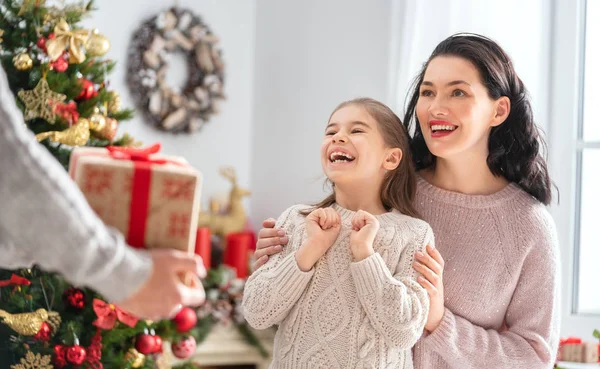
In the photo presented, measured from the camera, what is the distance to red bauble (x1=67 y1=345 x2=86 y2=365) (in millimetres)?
2457

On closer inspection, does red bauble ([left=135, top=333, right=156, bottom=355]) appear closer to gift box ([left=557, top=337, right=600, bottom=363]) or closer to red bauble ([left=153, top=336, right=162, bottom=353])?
red bauble ([left=153, top=336, right=162, bottom=353])

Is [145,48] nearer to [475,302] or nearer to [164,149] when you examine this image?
[164,149]

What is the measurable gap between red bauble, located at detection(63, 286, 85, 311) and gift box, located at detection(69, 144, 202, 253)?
4.54 feet

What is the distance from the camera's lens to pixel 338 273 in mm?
1788

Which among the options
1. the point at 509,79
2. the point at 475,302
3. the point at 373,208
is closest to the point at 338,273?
the point at 373,208

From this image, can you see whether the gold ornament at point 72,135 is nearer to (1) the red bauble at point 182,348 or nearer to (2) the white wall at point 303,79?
(1) the red bauble at point 182,348

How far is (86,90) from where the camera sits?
8.52ft

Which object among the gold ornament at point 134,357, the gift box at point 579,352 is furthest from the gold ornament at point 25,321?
the gift box at point 579,352

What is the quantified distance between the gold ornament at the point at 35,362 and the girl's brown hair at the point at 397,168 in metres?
1.09

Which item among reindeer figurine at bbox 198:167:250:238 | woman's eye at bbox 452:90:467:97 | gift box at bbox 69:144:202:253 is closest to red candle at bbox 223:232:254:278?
reindeer figurine at bbox 198:167:250:238

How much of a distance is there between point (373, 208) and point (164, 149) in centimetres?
240

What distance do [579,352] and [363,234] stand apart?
1.36 meters

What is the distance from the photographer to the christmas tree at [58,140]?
2.49 metres

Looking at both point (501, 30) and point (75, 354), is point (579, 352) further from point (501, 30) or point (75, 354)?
point (75, 354)
